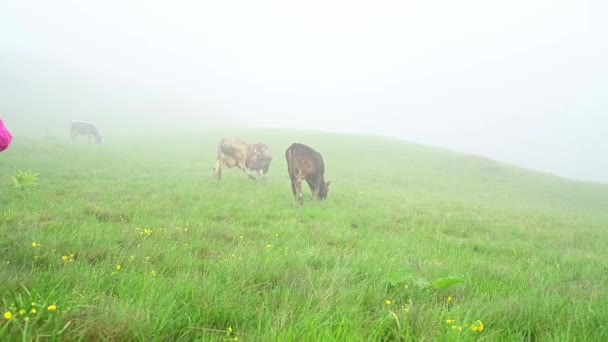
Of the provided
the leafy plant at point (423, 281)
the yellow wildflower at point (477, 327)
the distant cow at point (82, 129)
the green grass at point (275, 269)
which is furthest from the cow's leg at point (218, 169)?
the distant cow at point (82, 129)

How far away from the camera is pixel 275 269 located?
4.62 m

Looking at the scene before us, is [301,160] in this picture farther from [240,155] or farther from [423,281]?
[423,281]

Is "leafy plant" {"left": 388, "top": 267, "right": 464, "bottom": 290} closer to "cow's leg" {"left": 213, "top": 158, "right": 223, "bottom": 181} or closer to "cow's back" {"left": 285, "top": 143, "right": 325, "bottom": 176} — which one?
"cow's back" {"left": 285, "top": 143, "right": 325, "bottom": 176}

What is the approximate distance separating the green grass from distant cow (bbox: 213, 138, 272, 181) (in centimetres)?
419

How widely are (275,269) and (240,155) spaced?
41.9ft

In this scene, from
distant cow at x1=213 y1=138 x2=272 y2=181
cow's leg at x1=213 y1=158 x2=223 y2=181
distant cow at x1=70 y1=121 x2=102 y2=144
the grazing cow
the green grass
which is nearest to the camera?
the green grass

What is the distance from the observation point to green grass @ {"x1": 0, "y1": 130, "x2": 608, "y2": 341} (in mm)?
2914

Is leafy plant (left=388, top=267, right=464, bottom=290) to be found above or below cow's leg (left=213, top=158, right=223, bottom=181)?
above

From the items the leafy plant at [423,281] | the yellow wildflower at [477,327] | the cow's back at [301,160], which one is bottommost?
the leafy plant at [423,281]

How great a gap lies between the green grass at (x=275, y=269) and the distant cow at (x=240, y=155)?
13.7 ft

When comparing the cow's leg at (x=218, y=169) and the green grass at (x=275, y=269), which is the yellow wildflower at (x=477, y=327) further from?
the cow's leg at (x=218, y=169)

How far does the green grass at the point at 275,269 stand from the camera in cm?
291

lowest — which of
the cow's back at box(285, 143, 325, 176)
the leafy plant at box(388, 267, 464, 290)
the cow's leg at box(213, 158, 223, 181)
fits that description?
the cow's leg at box(213, 158, 223, 181)

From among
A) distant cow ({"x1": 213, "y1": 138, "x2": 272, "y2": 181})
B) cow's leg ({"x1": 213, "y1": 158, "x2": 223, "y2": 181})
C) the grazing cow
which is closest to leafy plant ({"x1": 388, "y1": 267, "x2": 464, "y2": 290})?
the grazing cow
